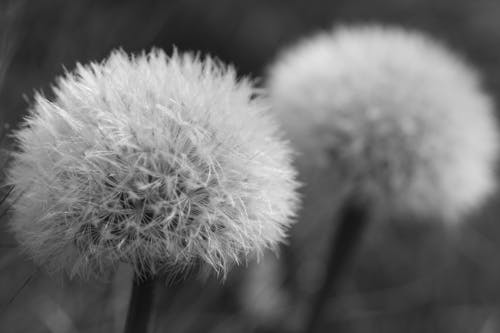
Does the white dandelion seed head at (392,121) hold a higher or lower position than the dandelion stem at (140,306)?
higher

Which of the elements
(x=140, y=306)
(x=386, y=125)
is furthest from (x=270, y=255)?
(x=140, y=306)

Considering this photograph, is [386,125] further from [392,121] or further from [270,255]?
[270,255]

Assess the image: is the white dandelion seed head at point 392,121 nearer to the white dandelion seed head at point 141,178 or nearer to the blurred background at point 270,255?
the blurred background at point 270,255

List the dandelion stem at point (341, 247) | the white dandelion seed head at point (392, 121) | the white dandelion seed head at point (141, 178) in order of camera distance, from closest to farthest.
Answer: the white dandelion seed head at point (141, 178)
the white dandelion seed head at point (392, 121)
the dandelion stem at point (341, 247)

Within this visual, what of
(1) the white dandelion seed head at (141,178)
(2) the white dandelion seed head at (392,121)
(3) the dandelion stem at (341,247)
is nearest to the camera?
(1) the white dandelion seed head at (141,178)

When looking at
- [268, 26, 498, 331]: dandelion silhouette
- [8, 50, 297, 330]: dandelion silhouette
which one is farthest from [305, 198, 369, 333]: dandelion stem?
[8, 50, 297, 330]: dandelion silhouette

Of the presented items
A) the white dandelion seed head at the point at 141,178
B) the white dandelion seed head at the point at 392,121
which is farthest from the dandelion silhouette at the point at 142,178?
the white dandelion seed head at the point at 392,121
